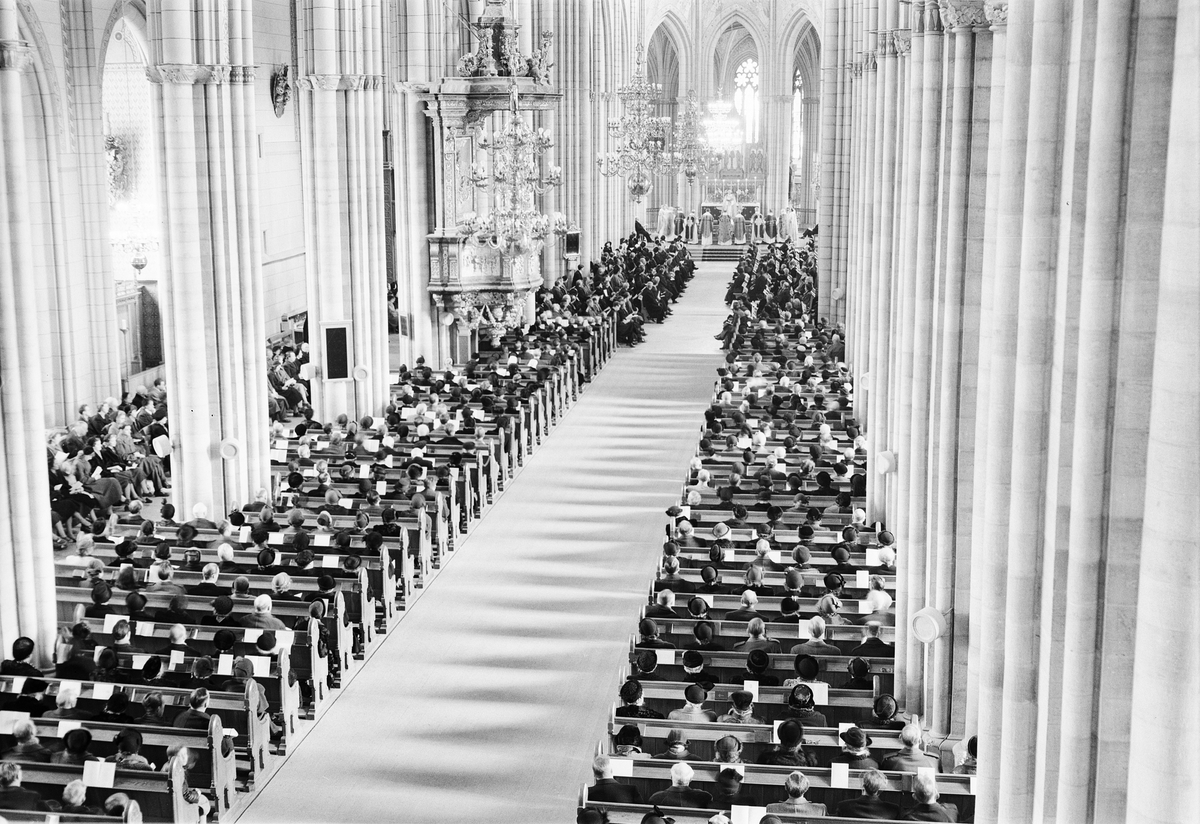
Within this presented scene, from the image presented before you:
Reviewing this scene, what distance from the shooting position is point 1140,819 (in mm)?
7531

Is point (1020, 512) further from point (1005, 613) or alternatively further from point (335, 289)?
point (335, 289)

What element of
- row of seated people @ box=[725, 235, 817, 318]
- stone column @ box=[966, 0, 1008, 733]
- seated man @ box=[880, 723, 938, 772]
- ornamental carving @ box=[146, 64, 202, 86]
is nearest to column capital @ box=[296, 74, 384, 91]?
ornamental carving @ box=[146, 64, 202, 86]

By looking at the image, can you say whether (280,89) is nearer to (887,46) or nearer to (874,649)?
(887,46)

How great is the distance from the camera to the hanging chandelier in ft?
101

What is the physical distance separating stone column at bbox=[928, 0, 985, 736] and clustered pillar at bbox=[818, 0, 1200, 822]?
A: 0.07 ft

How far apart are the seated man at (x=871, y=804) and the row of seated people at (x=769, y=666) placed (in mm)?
12

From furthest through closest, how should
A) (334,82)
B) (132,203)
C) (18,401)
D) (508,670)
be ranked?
(132,203) < (334,82) < (508,670) < (18,401)

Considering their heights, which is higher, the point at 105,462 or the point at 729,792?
the point at 105,462

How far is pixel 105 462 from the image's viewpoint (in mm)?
23344

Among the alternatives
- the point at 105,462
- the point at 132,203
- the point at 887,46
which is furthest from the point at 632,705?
the point at 132,203

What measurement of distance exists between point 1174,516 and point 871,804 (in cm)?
503

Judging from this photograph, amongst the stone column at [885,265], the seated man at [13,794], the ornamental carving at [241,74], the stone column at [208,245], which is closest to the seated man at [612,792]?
the seated man at [13,794]

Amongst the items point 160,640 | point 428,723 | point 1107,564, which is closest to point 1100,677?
point 1107,564

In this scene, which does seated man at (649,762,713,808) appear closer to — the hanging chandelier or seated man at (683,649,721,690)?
seated man at (683,649,721,690)
